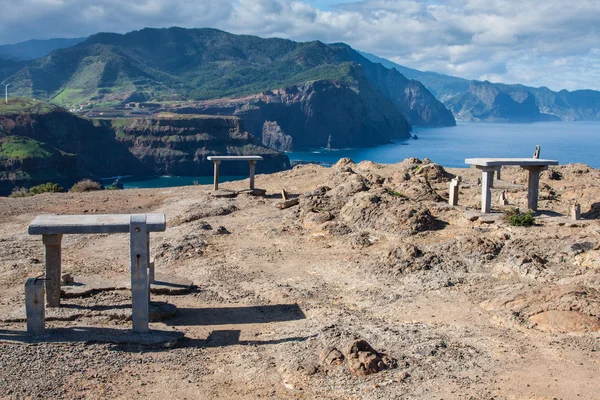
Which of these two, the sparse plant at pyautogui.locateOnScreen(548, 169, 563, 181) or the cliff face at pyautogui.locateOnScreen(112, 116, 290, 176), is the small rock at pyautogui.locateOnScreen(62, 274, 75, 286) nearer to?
the sparse plant at pyautogui.locateOnScreen(548, 169, 563, 181)

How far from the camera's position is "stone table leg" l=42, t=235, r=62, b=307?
448 inches

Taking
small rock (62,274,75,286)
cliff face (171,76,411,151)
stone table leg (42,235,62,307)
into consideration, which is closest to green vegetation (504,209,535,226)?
small rock (62,274,75,286)

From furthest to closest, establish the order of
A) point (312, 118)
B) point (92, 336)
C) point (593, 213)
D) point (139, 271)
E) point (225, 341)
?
point (312, 118), point (593, 213), point (225, 341), point (139, 271), point (92, 336)

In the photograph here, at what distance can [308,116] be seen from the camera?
17125cm

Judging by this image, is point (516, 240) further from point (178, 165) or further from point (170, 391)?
point (178, 165)

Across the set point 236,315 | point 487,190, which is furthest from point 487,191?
point 236,315

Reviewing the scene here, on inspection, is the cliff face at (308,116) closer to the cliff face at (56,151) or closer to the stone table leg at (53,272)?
the cliff face at (56,151)

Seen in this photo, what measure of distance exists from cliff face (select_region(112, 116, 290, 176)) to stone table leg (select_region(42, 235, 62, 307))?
3872 inches

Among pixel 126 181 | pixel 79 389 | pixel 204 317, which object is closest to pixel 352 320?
pixel 204 317

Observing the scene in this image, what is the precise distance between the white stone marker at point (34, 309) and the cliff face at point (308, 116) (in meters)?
144

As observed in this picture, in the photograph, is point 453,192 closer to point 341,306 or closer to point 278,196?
point 278,196

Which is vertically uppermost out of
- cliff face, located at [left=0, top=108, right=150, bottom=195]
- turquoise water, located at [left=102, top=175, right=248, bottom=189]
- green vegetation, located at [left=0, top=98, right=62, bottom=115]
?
green vegetation, located at [left=0, top=98, right=62, bottom=115]

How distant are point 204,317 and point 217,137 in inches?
4196

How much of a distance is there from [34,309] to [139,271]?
5.68 ft
